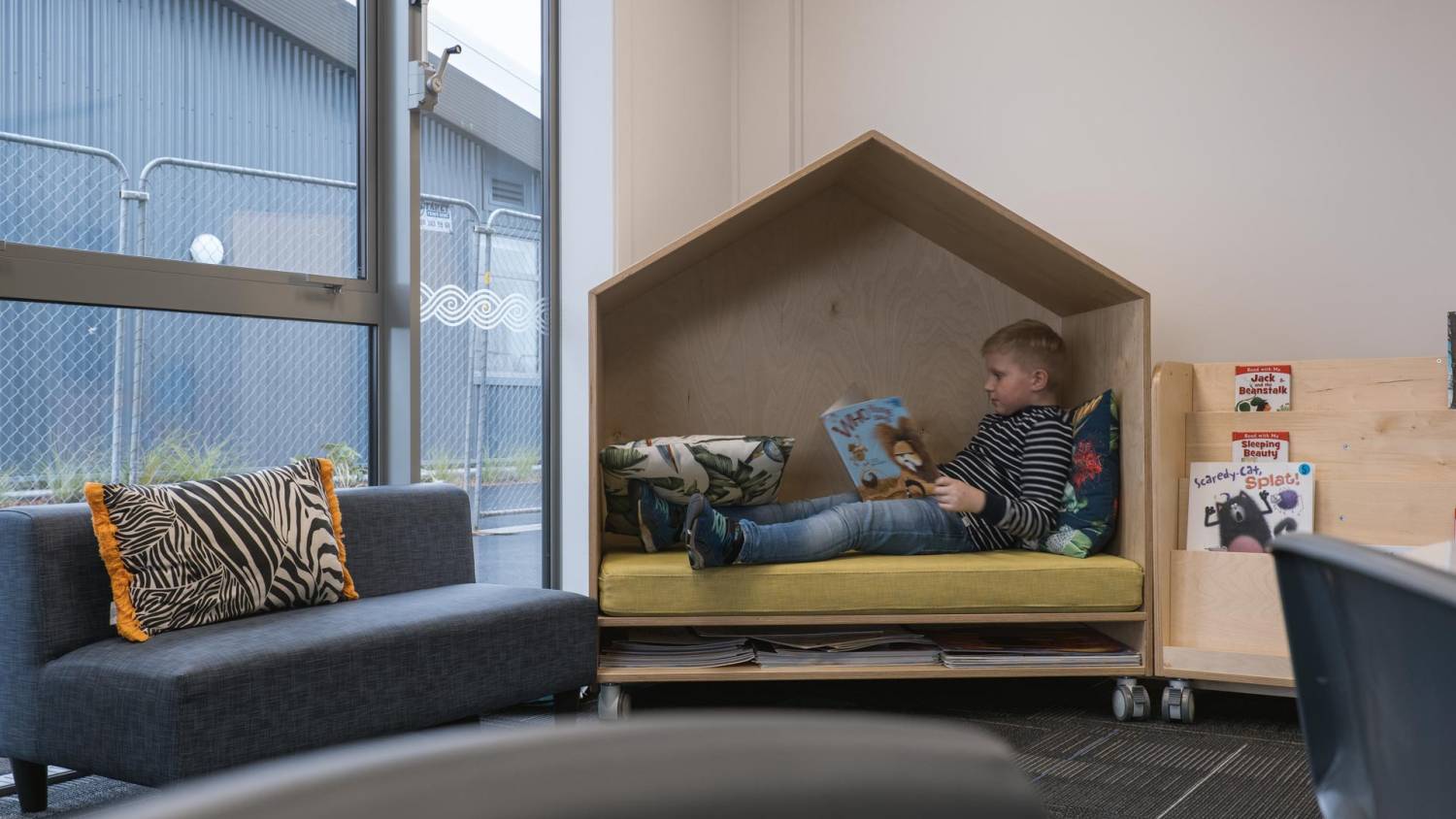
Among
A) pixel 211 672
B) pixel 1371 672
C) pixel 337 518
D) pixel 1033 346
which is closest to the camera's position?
pixel 1371 672

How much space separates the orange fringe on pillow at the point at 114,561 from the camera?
2.11 m

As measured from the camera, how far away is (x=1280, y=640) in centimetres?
273

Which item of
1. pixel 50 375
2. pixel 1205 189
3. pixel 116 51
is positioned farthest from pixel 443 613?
pixel 1205 189

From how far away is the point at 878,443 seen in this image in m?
3.15

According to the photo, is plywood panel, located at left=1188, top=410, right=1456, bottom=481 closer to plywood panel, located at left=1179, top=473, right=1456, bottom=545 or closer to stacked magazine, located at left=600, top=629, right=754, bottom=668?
plywood panel, located at left=1179, top=473, right=1456, bottom=545

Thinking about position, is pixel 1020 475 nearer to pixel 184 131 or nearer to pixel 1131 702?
pixel 1131 702

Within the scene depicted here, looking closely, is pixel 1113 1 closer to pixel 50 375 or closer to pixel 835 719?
pixel 50 375

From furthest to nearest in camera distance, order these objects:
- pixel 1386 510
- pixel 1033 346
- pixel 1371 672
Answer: pixel 1033 346 → pixel 1386 510 → pixel 1371 672

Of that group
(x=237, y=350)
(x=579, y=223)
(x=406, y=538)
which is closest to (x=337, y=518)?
(x=406, y=538)

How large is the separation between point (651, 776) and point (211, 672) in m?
1.85

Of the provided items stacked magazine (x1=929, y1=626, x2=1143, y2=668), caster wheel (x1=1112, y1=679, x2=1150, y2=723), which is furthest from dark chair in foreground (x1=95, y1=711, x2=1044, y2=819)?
caster wheel (x1=1112, y1=679, x2=1150, y2=723)

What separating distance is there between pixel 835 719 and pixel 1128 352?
279 cm

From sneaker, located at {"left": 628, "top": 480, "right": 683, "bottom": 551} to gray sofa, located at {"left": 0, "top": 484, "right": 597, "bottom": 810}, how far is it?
47cm

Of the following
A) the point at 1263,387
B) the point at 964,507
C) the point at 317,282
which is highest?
the point at 317,282
